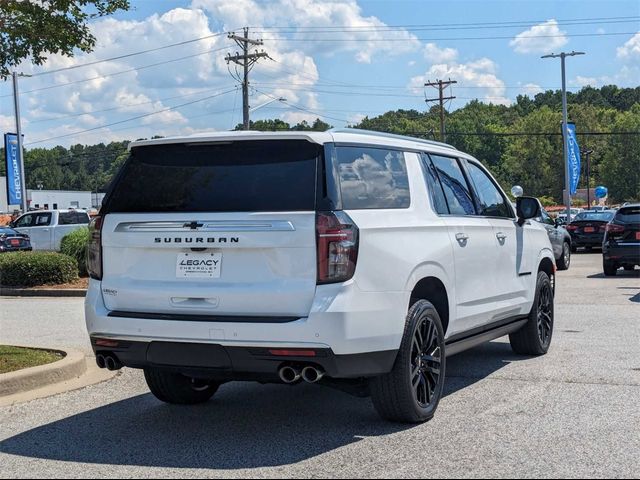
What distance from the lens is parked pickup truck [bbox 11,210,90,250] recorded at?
28.9 metres

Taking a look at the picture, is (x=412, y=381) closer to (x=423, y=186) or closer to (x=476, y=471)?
(x=476, y=471)

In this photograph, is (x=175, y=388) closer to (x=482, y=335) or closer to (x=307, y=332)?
(x=307, y=332)

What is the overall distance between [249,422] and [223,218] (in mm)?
1643

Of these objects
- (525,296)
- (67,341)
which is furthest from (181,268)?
(67,341)

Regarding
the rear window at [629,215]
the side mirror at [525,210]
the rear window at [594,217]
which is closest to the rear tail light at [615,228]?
the rear window at [629,215]

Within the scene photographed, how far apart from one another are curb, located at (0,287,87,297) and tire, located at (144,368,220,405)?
10.2m

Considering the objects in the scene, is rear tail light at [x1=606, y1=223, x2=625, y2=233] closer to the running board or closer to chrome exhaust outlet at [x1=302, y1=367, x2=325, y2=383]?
the running board

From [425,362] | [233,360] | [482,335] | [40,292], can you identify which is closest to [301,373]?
[233,360]

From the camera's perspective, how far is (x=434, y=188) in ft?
20.3

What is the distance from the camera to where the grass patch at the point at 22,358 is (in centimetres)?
734

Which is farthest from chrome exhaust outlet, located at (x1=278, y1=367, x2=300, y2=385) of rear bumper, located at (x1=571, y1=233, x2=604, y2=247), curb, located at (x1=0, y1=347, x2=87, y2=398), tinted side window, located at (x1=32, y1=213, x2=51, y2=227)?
tinted side window, located at (x1=32, y1=213, x2=51, y2=227)

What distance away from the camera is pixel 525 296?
25.0 feet

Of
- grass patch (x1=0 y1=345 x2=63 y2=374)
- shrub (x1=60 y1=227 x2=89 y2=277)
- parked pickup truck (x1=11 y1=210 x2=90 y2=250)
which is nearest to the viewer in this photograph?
grass patch (x1=0 y1=345 x2=63 y2=374)

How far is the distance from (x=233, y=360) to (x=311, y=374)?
Answer: 1.60ft
